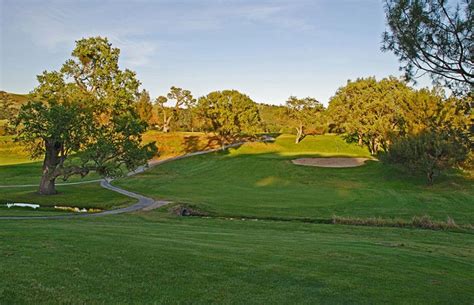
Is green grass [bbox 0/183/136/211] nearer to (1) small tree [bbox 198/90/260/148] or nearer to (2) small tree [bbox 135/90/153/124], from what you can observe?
(1) small tree [bbox 198/90/260/148]

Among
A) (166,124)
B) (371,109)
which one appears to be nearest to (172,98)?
(166,124)

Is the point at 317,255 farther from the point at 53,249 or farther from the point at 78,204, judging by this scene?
the point at 78,204

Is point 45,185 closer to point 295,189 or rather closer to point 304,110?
point 295,189

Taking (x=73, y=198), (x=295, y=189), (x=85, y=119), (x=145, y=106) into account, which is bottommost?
(x=295, y=189)

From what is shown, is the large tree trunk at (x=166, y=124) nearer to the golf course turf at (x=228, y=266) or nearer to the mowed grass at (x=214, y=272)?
the golf course turf at (x=228, y=266)

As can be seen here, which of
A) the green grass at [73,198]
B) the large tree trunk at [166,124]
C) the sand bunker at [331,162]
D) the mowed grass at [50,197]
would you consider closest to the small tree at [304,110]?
the sand bunker at [331,162]

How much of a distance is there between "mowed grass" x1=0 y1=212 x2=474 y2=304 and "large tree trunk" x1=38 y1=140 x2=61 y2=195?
24925 mm

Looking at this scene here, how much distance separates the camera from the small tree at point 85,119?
36.0 meters

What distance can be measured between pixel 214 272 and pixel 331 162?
188 feet

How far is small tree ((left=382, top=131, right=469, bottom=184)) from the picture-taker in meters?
47.8

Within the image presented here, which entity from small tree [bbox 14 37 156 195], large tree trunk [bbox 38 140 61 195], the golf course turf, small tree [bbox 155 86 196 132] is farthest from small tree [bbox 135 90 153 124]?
the golf course turf

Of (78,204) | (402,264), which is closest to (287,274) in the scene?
(402,264)

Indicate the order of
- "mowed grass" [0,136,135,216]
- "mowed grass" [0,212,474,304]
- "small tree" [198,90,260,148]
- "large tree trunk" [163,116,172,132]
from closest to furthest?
"mowed grass" [0,212,474,304] → "mowed grass" [0,136,135,216] → "small tree" [198,90,260,148] → "large tree trunk" [163,116,172,132]

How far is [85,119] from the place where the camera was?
37219 millimetres
